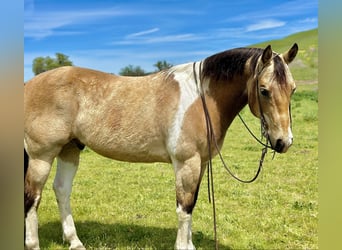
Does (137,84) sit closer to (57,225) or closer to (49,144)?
(49,144)

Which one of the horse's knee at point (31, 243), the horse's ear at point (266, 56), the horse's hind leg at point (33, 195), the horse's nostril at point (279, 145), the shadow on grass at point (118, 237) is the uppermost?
the horse's ear at point (266, 56)

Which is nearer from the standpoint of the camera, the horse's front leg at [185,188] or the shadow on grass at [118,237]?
the horse's front leg at [185,188]

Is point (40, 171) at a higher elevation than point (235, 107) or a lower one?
lower

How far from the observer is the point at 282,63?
2.32 m

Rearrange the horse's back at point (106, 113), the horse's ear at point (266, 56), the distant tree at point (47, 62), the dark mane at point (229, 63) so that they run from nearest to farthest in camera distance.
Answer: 1. the horse's ear at point (266, 56)
2. the dark mane at point (229, 63)
3. the horse's back at point (106, 113)
4. the distant tree at point (47, 62)

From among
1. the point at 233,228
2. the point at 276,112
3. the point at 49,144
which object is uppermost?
the point at 276,112

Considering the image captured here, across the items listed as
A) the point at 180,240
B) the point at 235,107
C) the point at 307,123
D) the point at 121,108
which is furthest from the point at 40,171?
the point at 307,123

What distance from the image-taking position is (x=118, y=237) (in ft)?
10.5

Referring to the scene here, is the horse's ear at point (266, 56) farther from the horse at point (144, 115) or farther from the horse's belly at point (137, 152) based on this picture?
the horse's belly at point (137, 152)

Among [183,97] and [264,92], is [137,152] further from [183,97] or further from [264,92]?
[264,92]

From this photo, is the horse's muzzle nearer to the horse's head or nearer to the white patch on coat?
the horse's head

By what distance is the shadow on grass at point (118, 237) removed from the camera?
3086 mm

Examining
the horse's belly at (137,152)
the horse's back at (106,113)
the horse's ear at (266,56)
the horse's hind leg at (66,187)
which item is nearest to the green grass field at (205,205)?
the horse's hind leg at (66,187)
